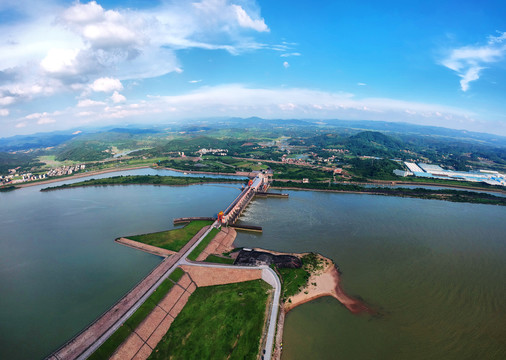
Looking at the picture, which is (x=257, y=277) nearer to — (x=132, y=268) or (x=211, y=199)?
(x=132, y=268)

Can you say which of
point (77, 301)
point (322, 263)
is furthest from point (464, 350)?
point (77, 301)

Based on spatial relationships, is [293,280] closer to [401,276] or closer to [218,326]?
[218,326]

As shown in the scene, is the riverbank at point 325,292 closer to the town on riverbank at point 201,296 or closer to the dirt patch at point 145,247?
the town on riverbank at point 201,296

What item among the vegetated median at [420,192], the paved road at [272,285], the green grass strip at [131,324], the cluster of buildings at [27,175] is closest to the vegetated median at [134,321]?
the green grass strip at [131,324]

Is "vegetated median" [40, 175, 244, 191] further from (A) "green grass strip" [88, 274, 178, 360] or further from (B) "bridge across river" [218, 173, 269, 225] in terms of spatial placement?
(A) "green grass strip" [88, 274, 178, 360]

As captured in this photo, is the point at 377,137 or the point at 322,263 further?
the point at 377,137

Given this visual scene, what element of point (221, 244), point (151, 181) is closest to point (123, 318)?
point (221, 244)

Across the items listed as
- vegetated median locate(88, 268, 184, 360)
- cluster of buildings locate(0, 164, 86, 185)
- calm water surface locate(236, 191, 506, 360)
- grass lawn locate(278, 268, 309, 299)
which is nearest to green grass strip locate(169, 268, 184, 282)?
vegetated median locate(88, 268, 184, 360)

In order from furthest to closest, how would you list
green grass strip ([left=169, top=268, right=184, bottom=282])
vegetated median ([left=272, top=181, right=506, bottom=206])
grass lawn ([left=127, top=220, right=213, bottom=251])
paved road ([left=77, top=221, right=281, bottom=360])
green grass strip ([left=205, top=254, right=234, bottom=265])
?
vegetated median ([left=272, top=181, right=506, bottom=206]), grass lawn ([left=127, top=220, right=213, bottom=251]), green grass strip ([left=205, top=254, right=234, bottom=265]), green grass strip ([left=169, top=268, right=184, bottom=282]), paved road ([left=77, top=221, right=281, bottom=360])
